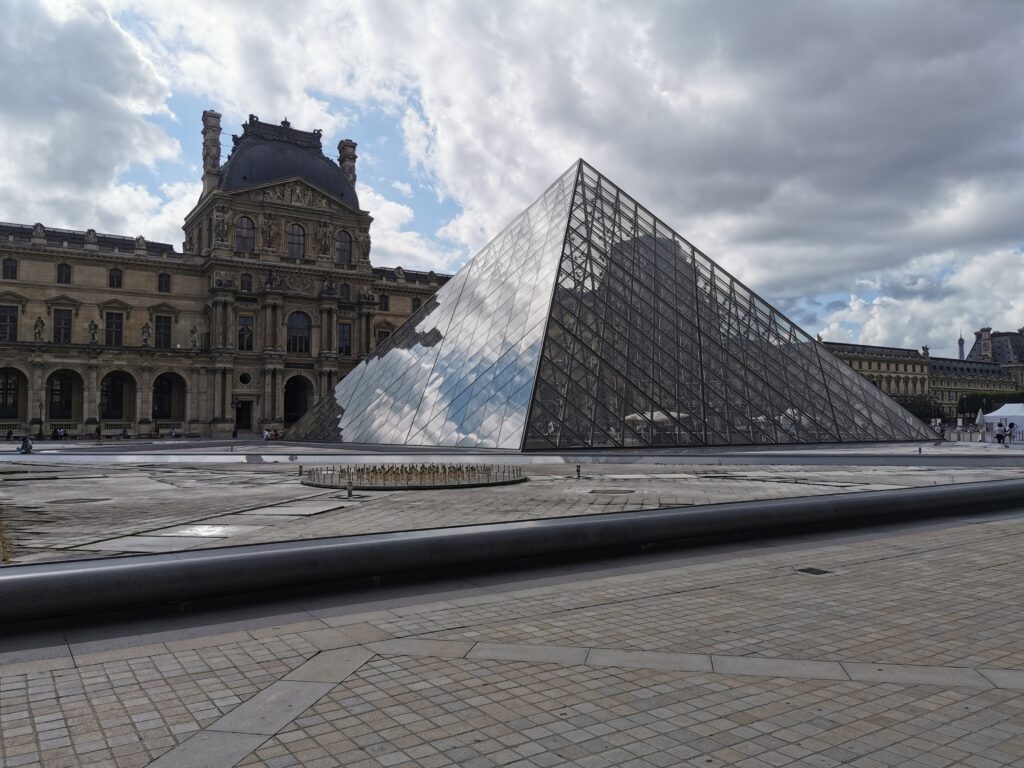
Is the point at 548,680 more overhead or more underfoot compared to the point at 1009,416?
more underfoot

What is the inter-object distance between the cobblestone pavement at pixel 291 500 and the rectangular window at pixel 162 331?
Result: 1862 inches

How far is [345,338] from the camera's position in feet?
238

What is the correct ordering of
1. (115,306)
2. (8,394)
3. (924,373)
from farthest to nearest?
(924,373)
(115,306)
(8,394)

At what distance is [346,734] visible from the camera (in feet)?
12.5

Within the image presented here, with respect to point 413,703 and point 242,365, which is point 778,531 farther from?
point 242,365

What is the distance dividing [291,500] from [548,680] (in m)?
9.09

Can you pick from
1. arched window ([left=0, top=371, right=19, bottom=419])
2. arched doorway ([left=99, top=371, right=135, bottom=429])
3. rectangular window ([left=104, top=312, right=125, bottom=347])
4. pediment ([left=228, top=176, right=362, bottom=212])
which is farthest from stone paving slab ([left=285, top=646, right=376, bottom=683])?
pediment ([left=228, top=176, right=362, bottom=212])

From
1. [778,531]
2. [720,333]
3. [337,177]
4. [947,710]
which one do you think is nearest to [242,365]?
[337,177]

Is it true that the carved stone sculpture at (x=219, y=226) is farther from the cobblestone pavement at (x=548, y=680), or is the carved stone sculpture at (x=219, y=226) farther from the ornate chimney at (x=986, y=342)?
the ornate chimney at (x=986, y=342)

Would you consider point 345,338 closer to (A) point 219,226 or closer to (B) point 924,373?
(A) point 219,226

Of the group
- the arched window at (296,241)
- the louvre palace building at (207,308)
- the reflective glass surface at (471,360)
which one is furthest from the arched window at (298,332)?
the reflective glass surface at (471,360)

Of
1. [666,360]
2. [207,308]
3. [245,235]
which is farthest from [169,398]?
[666,360]

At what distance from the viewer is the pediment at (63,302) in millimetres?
60469

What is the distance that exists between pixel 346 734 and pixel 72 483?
16.3 m
